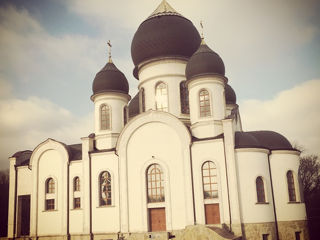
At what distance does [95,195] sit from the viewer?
24719 mm

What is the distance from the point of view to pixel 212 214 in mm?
21797

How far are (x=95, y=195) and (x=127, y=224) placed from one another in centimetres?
303

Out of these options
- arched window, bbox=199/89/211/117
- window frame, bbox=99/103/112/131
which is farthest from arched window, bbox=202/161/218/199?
window frame, bbox=99/103/112/131

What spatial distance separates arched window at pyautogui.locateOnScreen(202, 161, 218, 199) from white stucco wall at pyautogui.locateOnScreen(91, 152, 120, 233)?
588cm

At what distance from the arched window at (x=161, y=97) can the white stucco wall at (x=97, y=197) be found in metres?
4.96

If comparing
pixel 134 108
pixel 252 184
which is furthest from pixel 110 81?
pixel 252 184

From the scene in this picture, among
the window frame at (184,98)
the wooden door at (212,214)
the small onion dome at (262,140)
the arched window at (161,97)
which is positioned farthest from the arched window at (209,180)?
the arched window at (161,97)

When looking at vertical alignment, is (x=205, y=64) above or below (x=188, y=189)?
above

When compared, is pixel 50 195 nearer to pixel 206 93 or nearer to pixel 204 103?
pixel 204 103

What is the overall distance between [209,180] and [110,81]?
1052 cm

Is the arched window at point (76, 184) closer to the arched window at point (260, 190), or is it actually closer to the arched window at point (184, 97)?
the arched window at point (184, 97)

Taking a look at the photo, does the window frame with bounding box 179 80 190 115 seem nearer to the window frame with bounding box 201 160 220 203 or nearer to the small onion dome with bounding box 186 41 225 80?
the small onion dome with bounding box 186 41 225 80

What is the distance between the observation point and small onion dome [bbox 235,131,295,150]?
22.4 metres

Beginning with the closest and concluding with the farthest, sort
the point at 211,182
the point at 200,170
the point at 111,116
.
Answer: the point at 211,182, the point at 200,170, the point at 111,116
